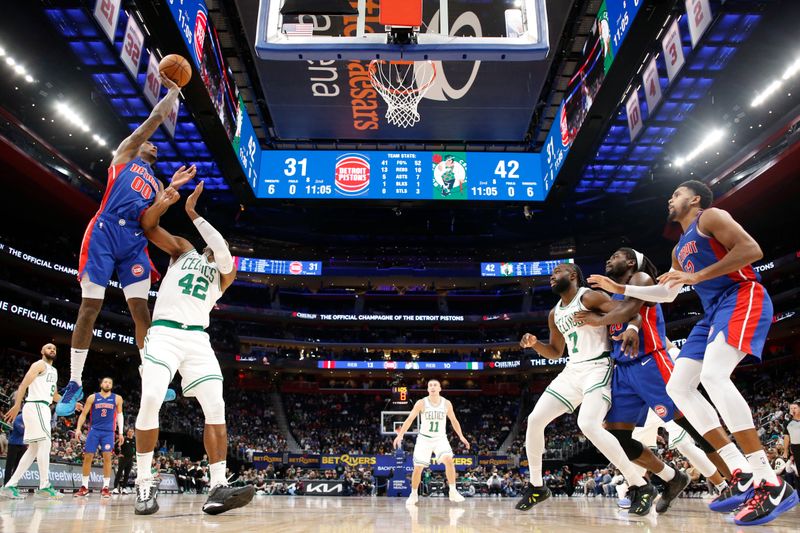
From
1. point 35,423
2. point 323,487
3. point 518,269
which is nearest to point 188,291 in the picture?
point 35,423

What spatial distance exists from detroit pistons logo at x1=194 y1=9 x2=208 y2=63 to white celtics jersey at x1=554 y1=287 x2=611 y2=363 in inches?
381

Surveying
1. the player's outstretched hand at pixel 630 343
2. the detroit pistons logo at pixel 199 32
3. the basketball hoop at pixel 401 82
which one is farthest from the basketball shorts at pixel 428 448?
the detroit pistons logo at pixel 199 32

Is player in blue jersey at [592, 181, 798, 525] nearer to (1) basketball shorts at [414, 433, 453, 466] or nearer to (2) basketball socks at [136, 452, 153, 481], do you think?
(2) basketball socks at [136, 452, 153, 481]

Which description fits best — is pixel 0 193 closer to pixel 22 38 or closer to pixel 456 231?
pixel 22 38

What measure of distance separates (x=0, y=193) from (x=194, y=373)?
2383 centimetres

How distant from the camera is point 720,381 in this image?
3.88 m

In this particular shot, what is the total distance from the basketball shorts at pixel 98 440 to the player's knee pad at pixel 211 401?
20.8 feet

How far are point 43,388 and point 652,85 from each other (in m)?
14.5

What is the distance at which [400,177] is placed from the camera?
1623 centimetres

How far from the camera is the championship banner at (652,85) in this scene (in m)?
14.4

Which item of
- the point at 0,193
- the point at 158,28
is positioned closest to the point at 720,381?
the point at 158,28

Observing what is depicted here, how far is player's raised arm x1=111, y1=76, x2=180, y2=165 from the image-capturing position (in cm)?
517

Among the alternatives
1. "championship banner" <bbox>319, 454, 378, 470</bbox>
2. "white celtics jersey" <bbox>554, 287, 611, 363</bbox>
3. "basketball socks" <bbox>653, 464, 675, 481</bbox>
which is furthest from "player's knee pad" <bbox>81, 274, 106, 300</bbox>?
"championship banner" <bbox>319, 454, 378, 470</bbox>

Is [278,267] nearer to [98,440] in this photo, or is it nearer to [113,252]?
[98,440]
